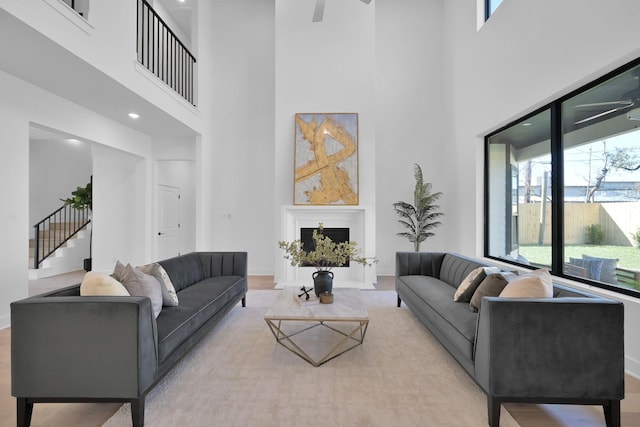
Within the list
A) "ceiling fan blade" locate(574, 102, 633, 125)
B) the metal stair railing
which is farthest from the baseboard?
the metal stair railing

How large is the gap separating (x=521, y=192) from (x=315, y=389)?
3.62 m

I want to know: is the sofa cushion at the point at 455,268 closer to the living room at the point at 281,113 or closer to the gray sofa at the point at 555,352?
the living room at the point at 281,113

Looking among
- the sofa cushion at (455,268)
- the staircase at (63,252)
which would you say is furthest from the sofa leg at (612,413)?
the staircase at (63,252)

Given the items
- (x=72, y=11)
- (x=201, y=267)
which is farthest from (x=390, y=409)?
(x=72, y=11)

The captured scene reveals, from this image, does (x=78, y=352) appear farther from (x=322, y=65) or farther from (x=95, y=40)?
(x=322, y=65)

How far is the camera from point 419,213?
6.24 m

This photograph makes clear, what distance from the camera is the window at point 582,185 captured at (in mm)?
2779

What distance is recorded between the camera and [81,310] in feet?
6.33

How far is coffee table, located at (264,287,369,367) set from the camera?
273cm

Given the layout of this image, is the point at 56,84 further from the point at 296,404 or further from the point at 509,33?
the point at 509,33

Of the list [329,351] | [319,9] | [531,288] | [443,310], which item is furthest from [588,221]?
[319,9]

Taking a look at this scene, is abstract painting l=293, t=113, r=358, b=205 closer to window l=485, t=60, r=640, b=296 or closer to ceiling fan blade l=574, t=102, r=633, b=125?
window l=485, t=60, r=640, b=296

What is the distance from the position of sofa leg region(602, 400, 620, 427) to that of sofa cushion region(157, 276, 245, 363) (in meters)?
2.75

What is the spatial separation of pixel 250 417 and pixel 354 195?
14.3ft
